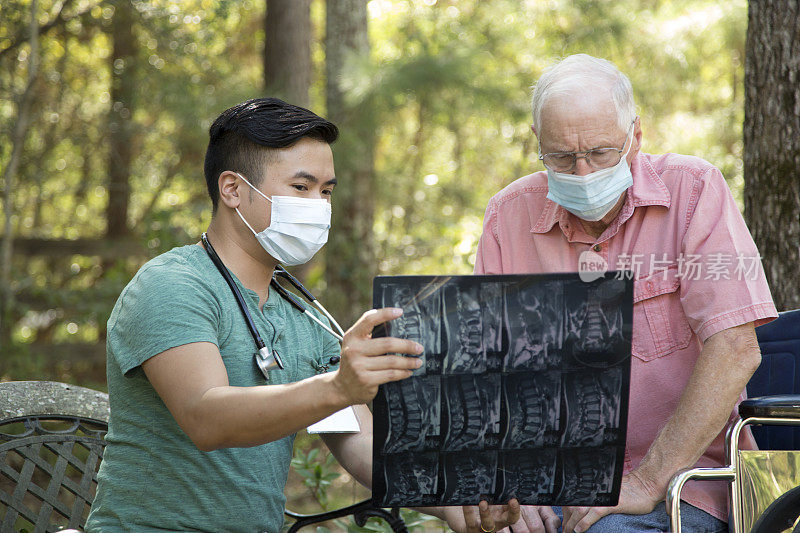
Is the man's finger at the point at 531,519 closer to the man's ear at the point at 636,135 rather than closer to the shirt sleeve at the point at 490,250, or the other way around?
the shirt sleeve at the point at 490,250

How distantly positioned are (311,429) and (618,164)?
3.49ft

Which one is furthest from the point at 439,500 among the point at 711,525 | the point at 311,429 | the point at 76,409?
the point at 76,409

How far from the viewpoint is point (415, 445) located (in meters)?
1.60

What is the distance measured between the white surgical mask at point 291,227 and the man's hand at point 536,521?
861mm

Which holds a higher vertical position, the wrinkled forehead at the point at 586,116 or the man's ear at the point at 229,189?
the wrinkled forehead at the point at 586,116

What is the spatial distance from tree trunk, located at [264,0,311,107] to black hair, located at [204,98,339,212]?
4843 mm

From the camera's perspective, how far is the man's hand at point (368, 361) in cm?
144

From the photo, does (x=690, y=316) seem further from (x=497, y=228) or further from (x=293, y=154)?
(x=293, y=154)

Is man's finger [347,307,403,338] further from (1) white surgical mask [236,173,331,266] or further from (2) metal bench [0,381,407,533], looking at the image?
(2) metal bench [0,381,407,533]

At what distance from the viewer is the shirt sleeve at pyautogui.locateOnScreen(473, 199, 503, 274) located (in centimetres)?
242

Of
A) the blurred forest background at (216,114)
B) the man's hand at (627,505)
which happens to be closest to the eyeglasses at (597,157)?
the man's hand at (627,505)

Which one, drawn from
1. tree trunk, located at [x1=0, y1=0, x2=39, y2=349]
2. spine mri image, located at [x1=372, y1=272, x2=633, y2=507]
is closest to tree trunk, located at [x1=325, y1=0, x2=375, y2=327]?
tree trunk, located at [x1=0, y1=0, x2=39, y2=349]

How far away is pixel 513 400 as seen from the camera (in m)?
1.62

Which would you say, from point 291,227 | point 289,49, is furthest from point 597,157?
point 289,49
